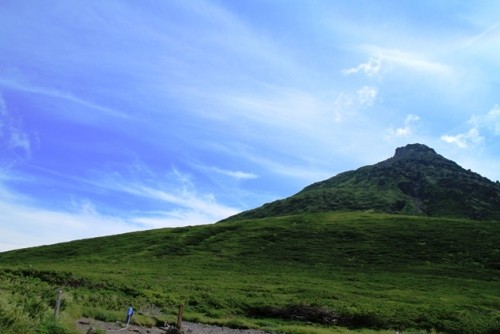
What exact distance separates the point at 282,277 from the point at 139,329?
1735 inches

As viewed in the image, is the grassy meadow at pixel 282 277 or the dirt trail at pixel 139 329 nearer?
the dirt trail at pixel 139 329

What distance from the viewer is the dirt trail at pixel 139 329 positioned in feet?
95.1

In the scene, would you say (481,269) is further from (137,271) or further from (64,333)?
(64,333)

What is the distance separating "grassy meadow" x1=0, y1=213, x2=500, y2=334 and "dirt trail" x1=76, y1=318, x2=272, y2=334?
1.05 m

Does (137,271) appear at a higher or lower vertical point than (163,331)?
higher

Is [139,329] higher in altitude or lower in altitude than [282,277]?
lower

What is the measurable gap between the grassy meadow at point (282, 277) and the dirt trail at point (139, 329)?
1.05 m

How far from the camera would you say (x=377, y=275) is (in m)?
77.9

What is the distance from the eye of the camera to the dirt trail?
29.0m

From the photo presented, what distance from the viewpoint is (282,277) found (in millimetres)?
73000

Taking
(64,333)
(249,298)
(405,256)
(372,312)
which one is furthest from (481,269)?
(64,333)

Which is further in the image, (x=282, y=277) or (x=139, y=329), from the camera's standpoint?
(x=282, y=277)

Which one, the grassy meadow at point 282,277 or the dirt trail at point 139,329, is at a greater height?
the grassy meadow at point 282,277

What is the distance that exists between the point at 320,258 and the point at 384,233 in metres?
27.7
